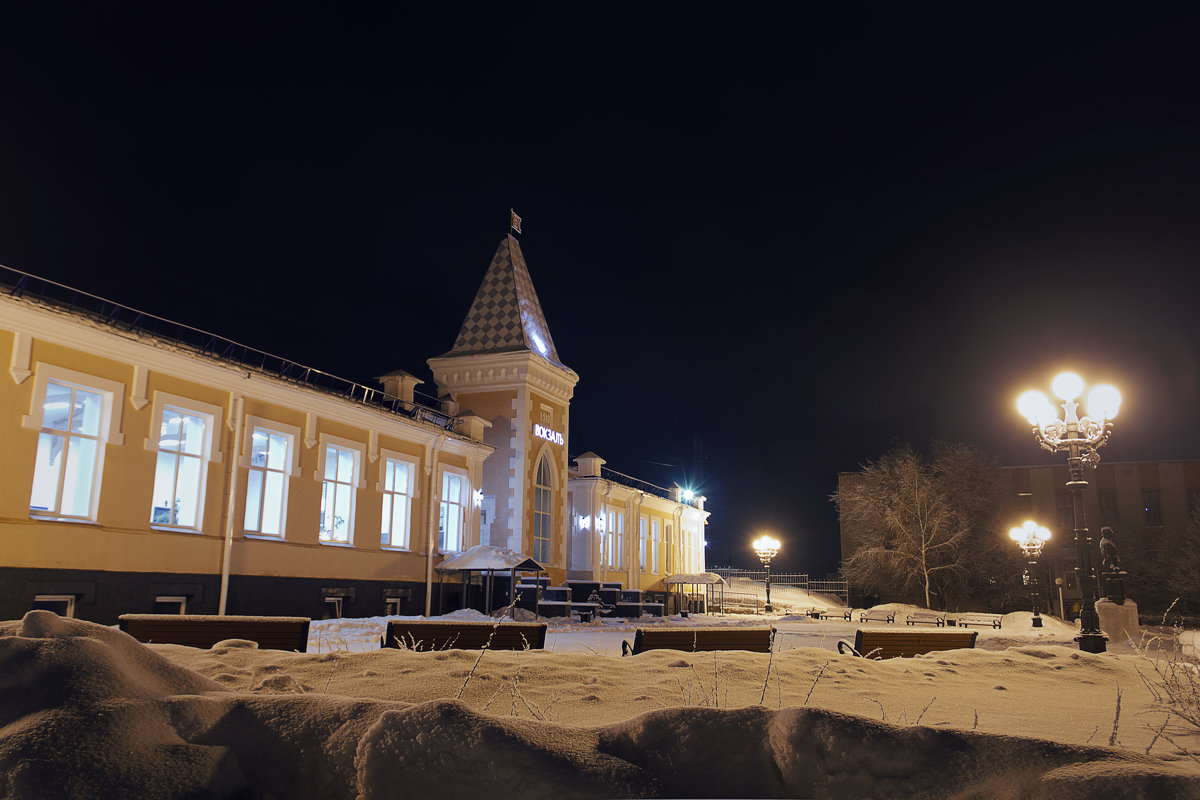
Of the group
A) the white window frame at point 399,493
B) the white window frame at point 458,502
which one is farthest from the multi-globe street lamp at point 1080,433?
the white window frame at point 458,502

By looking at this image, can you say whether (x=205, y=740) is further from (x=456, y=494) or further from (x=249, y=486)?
(x=456, y=494)

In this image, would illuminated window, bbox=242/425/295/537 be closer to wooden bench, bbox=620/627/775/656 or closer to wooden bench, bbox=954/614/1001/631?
wooden bench, bbox=620/627/775/656

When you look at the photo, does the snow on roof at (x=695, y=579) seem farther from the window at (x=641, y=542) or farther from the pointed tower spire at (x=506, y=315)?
the pointed tower spire at (x=506, y=315)

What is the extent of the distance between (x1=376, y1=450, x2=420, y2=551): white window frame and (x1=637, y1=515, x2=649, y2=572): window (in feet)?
69.9

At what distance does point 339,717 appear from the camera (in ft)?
10.4

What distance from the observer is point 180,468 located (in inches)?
722

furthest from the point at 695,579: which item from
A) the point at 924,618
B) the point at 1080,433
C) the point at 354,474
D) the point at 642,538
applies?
the point at 1080,433

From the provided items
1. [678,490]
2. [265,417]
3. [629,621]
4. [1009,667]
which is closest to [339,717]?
[1009,667]

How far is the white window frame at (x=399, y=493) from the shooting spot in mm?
24453

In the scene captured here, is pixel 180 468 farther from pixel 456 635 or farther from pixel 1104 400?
pixel 1104 400

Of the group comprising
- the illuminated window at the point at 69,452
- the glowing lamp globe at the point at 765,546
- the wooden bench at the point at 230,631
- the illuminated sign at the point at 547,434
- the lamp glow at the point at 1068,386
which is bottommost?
the wooden bench at the point at 230,631

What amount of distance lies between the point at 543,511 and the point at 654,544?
16185mm

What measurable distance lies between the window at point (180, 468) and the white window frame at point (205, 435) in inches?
0.8

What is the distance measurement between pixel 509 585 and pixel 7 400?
16.7 metres
